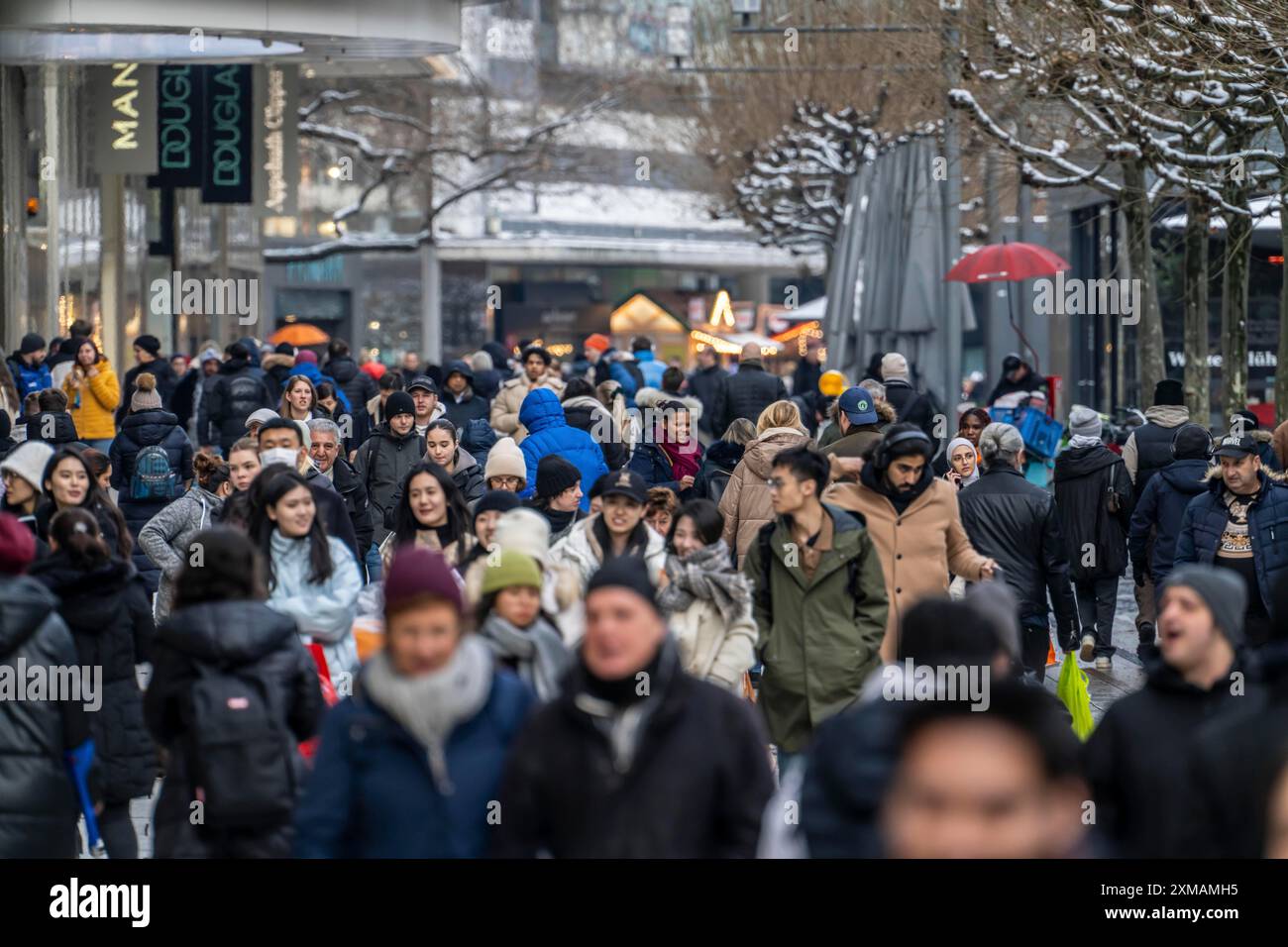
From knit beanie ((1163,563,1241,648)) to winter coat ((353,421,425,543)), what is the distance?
708 centimetres

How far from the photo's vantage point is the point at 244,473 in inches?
400

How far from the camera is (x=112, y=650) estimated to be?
24.2ft

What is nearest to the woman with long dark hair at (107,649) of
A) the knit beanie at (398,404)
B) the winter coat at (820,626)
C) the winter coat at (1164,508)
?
the winter coat at (820,626)

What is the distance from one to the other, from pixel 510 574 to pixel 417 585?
132cm

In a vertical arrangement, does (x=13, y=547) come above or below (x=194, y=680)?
above

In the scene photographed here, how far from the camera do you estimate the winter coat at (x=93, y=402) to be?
18.0m

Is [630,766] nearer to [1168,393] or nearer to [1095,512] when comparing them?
[1095,512]

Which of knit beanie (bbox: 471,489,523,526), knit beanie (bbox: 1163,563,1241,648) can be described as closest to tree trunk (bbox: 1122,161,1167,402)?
knit beanie (bbox: 471,489,523,526)

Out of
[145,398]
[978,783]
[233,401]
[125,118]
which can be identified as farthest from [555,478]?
[125,118]

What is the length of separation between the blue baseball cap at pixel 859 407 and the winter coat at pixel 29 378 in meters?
10.0

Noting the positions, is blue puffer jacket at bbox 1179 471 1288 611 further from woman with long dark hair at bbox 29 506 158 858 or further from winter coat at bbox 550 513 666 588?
woman with long dark hair at bbox 29 506 158 858

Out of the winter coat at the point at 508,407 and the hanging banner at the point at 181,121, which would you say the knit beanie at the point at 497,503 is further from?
the hanging banner at the point at 181,121

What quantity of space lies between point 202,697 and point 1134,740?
2.41m

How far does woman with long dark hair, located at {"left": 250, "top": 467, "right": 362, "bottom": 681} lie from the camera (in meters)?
7.79
